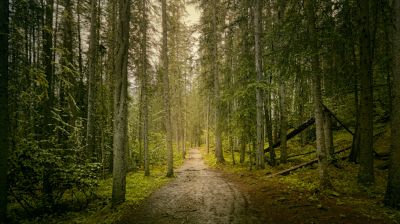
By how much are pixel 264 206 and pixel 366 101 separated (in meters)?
5.25

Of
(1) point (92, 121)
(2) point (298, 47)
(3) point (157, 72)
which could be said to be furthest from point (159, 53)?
(2) point (298, 47)

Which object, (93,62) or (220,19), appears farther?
(220,19)

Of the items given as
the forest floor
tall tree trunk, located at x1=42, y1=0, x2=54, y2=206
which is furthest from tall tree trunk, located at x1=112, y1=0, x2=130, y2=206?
tall tree trunk, located at x1=42, y1=0, x2=54, y2=206

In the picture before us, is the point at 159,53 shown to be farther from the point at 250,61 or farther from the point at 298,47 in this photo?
the point at 298,47

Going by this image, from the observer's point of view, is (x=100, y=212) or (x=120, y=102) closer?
(x=100, y=212)

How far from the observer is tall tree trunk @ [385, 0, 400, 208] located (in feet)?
20.2

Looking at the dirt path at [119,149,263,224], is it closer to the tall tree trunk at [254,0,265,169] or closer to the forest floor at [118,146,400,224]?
the forest floor at [118,146,400,224]

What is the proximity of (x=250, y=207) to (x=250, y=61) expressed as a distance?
9.62 meters

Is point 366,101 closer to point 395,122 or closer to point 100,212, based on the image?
point 395,122

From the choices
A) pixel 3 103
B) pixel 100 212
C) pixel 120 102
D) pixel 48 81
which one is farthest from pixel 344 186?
pixel 48 81

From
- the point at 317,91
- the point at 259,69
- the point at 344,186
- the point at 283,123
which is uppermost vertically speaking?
the point at 259,69

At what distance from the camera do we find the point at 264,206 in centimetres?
713

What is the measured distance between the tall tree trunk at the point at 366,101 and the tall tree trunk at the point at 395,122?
2.03 meters

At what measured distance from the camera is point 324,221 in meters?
5.56
